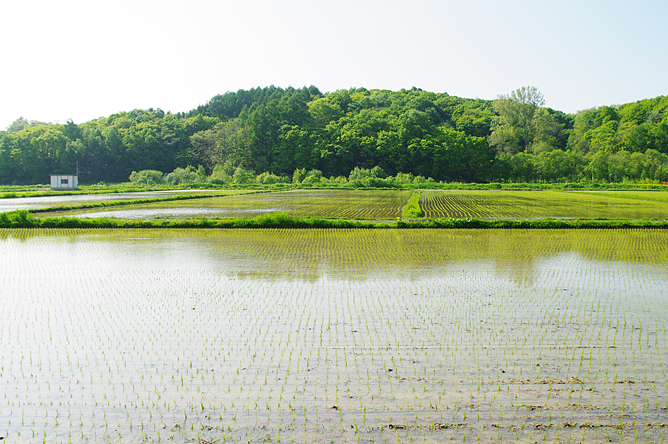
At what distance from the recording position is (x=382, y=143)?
7150 centimetres

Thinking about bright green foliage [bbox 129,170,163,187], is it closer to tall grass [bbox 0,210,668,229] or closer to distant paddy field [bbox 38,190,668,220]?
distant paddy field [bbox 38,190,668,220]

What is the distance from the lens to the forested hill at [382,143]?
216ft

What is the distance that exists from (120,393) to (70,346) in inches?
60.1

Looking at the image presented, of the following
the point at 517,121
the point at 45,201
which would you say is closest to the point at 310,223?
the point at 45,201

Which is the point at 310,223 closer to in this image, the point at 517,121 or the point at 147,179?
the point at 147,179

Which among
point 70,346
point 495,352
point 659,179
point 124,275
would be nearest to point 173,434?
point 70,346

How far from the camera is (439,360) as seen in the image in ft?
15.8

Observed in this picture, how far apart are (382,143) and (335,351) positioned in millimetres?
67817

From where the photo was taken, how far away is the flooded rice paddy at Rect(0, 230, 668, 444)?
3.72 m

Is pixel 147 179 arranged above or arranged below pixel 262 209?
above

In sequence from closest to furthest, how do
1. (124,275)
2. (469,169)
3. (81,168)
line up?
(124,275)
(469,169)
(81,168)

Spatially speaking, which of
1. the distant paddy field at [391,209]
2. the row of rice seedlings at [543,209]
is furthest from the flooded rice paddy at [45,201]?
the row of rice seedlings at [543,209]

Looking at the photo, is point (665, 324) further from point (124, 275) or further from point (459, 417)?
point (124, 275)

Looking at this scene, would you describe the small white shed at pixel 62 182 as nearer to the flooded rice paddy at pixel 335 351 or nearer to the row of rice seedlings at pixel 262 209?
the row of rice seedlings at pixel 262 209
